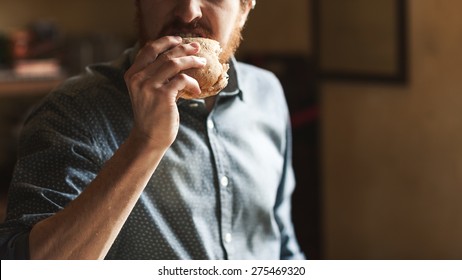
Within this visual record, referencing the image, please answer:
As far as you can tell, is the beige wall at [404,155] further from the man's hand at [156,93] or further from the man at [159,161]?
the man's hand at [156,93]

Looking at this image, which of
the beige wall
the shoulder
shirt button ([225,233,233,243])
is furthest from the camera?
the beige wall

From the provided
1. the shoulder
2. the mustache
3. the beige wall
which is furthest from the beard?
the beige wall

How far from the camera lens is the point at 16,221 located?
1089 mm

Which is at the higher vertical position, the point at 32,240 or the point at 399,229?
the point at 32,240

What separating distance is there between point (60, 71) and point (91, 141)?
2973 millimetres

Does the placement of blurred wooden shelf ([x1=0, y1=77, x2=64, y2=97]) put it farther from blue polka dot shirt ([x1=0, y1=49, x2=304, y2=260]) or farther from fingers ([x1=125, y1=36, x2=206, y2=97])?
fingers ([x1=125, y1=36, x2=206, y2=97])

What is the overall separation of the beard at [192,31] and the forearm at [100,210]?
25 cm

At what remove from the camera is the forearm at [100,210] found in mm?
980

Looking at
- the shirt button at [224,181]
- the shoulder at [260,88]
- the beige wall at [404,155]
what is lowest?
the beige wall at [404,155]

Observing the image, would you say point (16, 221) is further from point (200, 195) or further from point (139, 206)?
point (200, 195)

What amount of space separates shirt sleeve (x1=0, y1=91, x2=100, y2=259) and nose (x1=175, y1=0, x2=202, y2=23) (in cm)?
25

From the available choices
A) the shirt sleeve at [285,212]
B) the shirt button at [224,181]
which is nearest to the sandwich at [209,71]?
the shirt button at [224,181]

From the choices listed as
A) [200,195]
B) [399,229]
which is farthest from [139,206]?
[399,229]

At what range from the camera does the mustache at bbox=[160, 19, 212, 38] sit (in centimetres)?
116
